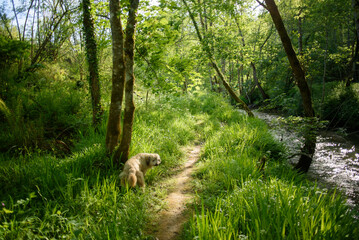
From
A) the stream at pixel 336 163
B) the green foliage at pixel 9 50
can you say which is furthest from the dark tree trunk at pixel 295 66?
the green foliage at pixel 9 50

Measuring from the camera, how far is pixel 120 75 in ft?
12.3

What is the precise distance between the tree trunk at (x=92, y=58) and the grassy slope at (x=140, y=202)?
75 cm

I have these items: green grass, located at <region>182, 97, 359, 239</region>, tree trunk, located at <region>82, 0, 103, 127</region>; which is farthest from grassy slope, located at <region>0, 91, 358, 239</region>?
tree trunk, located at <region>82, 0, 103, 127</region>

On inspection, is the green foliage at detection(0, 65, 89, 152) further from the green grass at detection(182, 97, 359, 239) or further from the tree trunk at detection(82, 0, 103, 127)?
the green grass at detection(182, 97, 359, 239)

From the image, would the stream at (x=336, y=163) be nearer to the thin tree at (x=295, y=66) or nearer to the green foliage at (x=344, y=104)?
the thin tree at (x=295, y=66)

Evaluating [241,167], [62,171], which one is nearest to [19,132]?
[62,171]

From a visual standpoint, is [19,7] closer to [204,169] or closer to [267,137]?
[204,169]

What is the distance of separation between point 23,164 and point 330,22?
14823 millimetres

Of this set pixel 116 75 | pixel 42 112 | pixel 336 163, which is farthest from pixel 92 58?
pixel 336 163

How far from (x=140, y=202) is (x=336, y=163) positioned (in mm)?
6812

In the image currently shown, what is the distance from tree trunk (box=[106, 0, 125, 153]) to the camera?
3.55 m

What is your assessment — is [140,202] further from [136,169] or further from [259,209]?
[259,209]

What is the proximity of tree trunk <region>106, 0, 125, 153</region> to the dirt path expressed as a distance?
1.71 meters

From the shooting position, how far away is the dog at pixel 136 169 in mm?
3236
